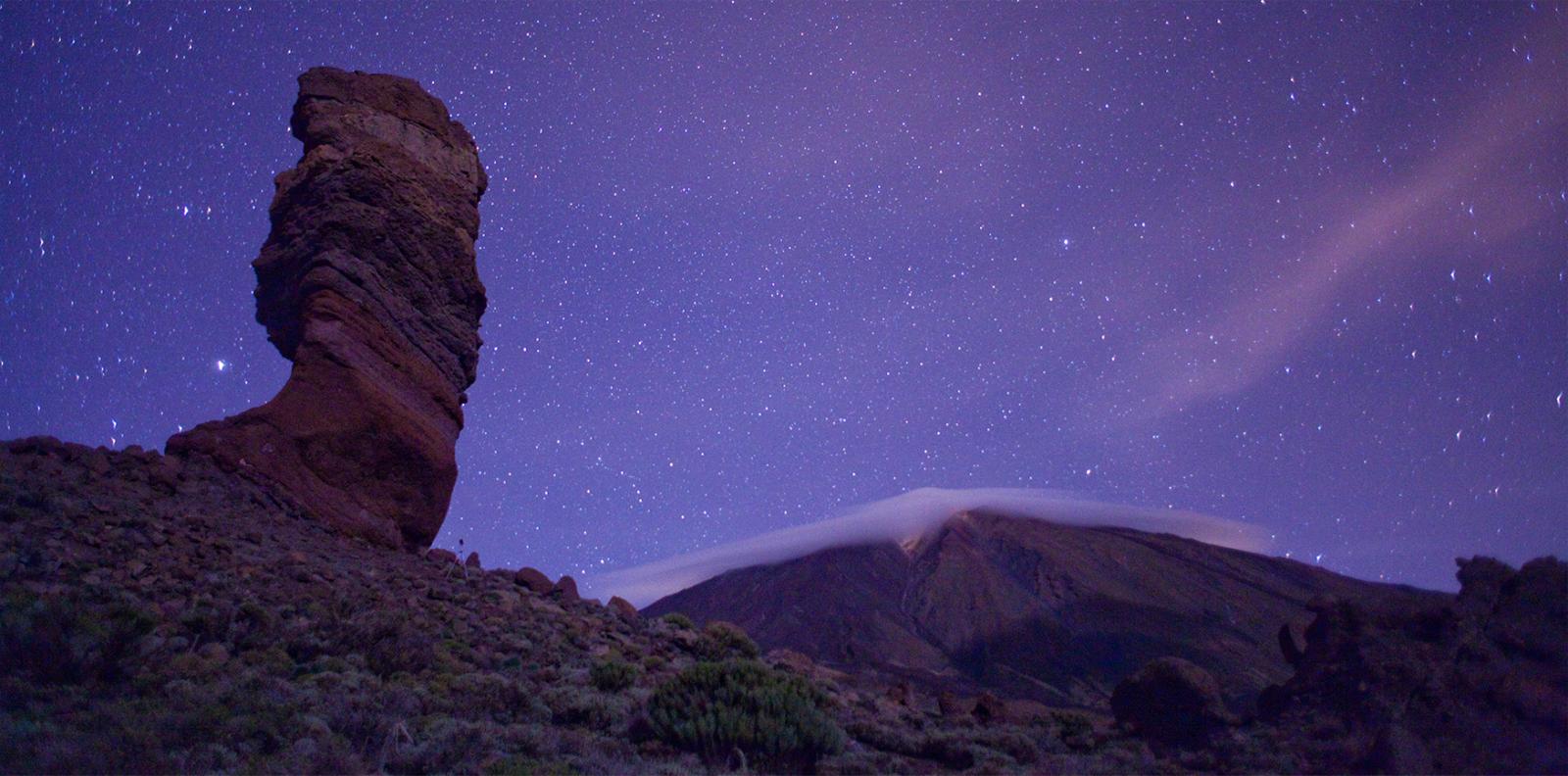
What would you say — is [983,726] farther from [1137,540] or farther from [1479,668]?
[1137,540]

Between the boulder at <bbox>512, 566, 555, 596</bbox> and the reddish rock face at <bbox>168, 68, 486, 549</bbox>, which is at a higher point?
the reddish rock face at <bbox>168, 68, 486, 549</bbox>

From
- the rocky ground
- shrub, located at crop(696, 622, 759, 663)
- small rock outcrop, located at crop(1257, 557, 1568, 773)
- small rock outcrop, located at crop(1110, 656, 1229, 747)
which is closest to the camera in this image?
the rocky ground

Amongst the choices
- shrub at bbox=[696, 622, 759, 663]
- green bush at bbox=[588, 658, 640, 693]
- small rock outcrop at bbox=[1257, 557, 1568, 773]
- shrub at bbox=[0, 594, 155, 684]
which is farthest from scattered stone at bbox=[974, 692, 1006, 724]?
shrub at bbox=[0, 594, 155, 684]

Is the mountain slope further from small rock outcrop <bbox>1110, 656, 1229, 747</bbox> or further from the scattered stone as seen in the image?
small rock outcrop <bbox>1110, 656, 1229, 747</bbox>

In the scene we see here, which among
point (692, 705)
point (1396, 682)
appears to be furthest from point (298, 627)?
point (1396, 682)

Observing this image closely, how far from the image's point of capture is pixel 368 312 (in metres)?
18.5

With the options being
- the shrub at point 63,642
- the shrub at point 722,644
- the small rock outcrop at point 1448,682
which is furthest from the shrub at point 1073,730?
the shrub at point 63,642

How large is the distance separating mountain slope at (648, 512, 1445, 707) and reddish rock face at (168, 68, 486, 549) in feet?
200

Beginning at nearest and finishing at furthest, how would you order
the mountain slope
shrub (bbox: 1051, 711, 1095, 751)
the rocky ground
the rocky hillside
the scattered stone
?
the rocky hillside < the rocky ground < shrub (bbox: 1051, 711, 1095, 751) < the scattered stone < the mountain slope

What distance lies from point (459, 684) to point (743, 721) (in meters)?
3.48

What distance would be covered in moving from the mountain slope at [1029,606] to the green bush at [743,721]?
67712 millimetres

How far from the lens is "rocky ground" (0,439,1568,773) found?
6.73 metres

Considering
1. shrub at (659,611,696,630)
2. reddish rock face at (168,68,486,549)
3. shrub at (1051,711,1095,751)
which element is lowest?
shrub at (1051,711,1095,751)

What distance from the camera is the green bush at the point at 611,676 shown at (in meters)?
11.0
